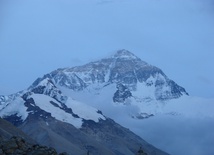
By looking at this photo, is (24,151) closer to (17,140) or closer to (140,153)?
(17,140)

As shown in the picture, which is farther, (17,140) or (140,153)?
(140,153)

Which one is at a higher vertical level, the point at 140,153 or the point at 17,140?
the point at 140,153

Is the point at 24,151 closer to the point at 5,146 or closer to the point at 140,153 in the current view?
the point at 5,146

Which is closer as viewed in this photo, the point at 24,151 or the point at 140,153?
the point at 24,151

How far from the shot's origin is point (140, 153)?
89.1m

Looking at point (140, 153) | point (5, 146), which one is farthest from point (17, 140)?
point (140, 153)

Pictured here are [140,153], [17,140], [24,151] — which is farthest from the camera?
[140,153]

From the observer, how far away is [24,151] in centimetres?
7238

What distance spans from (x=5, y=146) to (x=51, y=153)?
6.04 metres

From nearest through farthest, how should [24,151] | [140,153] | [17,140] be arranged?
[24,151] → [17,140] → [140,153]

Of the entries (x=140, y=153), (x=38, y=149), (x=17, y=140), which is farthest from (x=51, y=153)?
(x=140, y=153)

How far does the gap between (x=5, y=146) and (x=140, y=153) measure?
24.3m

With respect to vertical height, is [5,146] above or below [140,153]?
below

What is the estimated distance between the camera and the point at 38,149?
73125 millimetres
